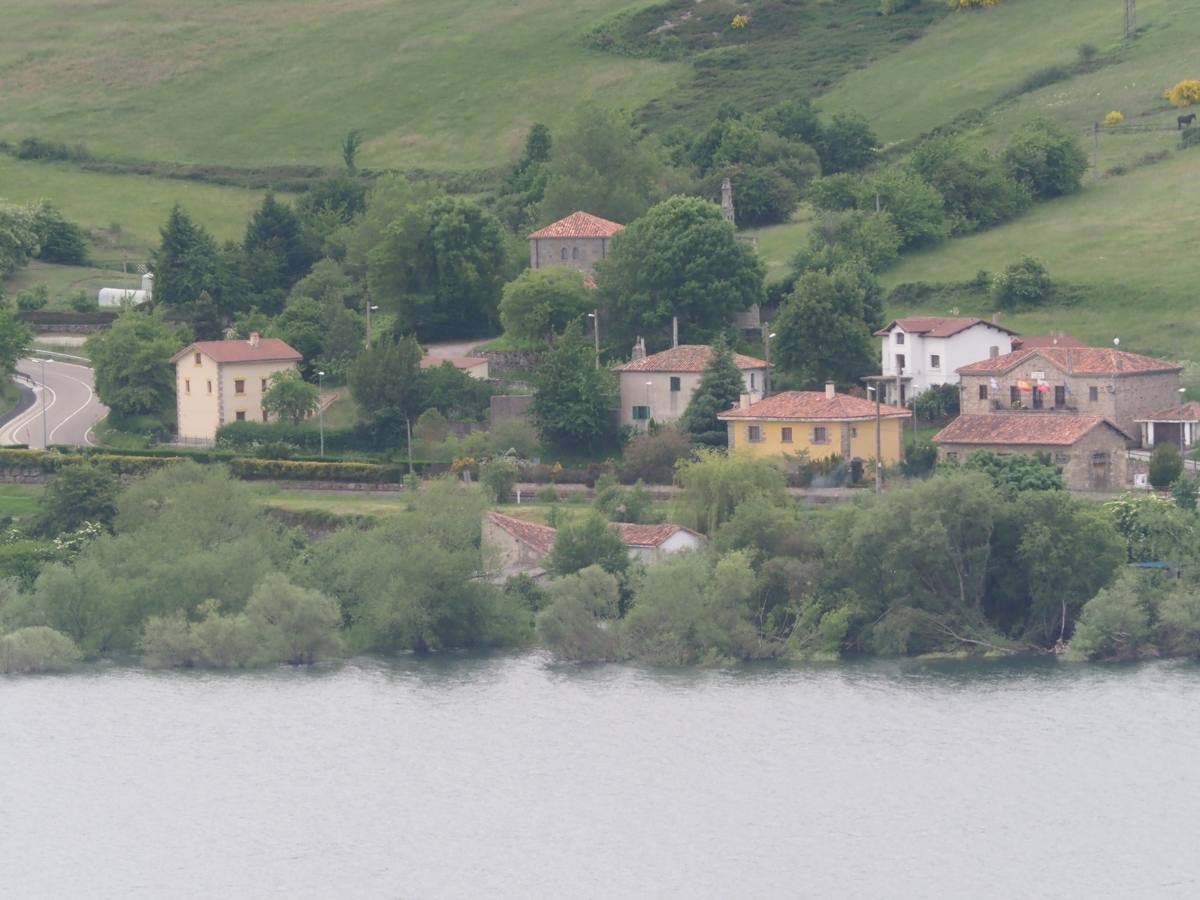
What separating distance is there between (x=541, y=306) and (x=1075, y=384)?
20.9m

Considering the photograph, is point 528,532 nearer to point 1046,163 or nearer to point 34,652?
point 34,652

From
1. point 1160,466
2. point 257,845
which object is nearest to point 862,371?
point 1160,466

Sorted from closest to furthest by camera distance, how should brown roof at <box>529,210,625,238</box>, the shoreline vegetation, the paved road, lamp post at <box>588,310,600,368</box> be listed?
the shoreline vegetation → lamp post at <box>588,310,600,368</box> → the paved road → brown roof at <box>529,210,625,238</box>

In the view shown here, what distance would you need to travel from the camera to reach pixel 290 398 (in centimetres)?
9306

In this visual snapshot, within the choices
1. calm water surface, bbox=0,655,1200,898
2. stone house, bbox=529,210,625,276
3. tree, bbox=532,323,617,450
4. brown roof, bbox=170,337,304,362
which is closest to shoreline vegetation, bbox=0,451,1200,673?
calm water surface, bbox=0,655,1200,898

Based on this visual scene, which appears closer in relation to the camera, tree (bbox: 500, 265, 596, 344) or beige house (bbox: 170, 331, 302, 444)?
beige house (bbox: 170, 331, 302, 444)

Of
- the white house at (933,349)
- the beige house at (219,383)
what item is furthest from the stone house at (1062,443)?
the beige house at (219,383)

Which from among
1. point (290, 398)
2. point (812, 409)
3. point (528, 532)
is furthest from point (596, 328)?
point (528, 532)

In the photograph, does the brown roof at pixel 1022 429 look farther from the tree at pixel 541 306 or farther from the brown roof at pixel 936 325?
the tree at pixel 541 306

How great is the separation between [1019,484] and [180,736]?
25576mm

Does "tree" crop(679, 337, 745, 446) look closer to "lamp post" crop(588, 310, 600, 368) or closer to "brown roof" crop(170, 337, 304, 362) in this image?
"lamp post" crop(588, 310, 600, 368)

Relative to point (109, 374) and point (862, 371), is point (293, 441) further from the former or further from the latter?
point (862, 371)

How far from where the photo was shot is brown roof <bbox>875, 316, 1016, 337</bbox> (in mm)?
89000

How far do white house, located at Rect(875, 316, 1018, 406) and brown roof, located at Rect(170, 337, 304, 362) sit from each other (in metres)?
22.4
